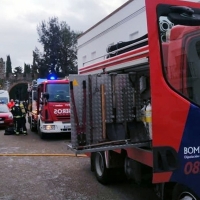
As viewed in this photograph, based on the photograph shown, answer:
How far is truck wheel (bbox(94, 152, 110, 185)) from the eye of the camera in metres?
5.60

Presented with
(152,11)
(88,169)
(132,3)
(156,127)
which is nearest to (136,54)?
(152,11)

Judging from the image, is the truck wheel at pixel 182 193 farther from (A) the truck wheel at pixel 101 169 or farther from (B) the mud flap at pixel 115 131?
(A) the truck wheel at pixel 101 169

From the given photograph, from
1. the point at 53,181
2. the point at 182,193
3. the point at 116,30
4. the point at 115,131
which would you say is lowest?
the point at 53,181

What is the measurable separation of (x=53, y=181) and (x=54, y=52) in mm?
40159

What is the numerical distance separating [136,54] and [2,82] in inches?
2044

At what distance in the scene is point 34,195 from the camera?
5398 mm

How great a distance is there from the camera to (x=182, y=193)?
3.34 metres

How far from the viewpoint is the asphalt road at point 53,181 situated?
5.31 meters

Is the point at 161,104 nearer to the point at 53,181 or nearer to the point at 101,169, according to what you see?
the point at 101,169

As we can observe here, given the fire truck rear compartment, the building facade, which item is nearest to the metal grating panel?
the fire truck rear compartment

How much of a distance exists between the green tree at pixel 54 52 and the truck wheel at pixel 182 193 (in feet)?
135

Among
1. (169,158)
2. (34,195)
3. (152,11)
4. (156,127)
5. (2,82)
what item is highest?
(2,82)


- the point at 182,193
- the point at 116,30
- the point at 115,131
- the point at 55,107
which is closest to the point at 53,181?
the point at 115,131

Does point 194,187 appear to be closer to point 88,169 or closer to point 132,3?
point 88,169
